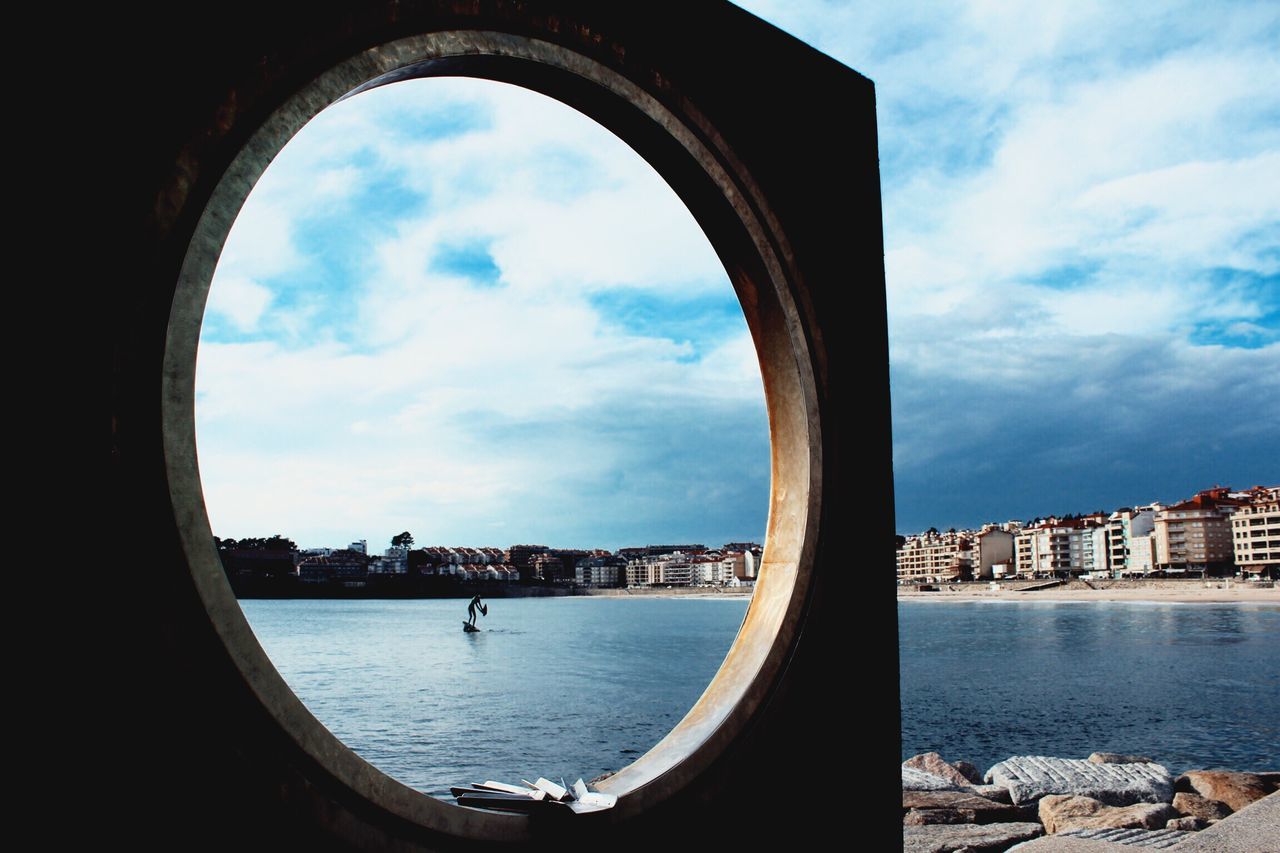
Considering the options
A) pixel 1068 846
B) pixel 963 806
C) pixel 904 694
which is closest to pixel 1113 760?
pixel 963 806

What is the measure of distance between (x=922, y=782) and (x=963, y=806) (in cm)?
133

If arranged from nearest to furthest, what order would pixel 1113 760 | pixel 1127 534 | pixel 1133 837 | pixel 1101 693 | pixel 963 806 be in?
pixel 1133 837
pixel 963 806
pixel 1113 760
pixel 1101 693
pixel 1127 534

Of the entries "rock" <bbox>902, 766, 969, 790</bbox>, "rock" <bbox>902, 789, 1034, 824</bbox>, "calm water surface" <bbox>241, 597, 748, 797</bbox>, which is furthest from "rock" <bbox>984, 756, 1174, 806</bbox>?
"calm water surface" <bbox>241, 597, 748, 797</bbox>

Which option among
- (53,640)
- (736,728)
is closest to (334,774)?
(53,640)

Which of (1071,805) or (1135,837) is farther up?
(1135,837)

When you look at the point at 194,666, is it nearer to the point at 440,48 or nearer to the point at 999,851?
the point at 440,48

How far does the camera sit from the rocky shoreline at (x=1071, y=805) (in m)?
5.38

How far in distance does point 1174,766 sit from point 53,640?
628 inches

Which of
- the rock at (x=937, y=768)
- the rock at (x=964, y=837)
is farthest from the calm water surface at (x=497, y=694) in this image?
the rock at (x=964, y=837)

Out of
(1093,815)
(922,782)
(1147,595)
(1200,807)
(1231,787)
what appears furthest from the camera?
(1147,595)

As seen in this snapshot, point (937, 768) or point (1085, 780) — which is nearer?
point (1085, 780)

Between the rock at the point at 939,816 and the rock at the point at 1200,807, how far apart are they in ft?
7.18

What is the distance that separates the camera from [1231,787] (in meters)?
8.54

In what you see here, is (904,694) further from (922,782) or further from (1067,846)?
(1067,846)
